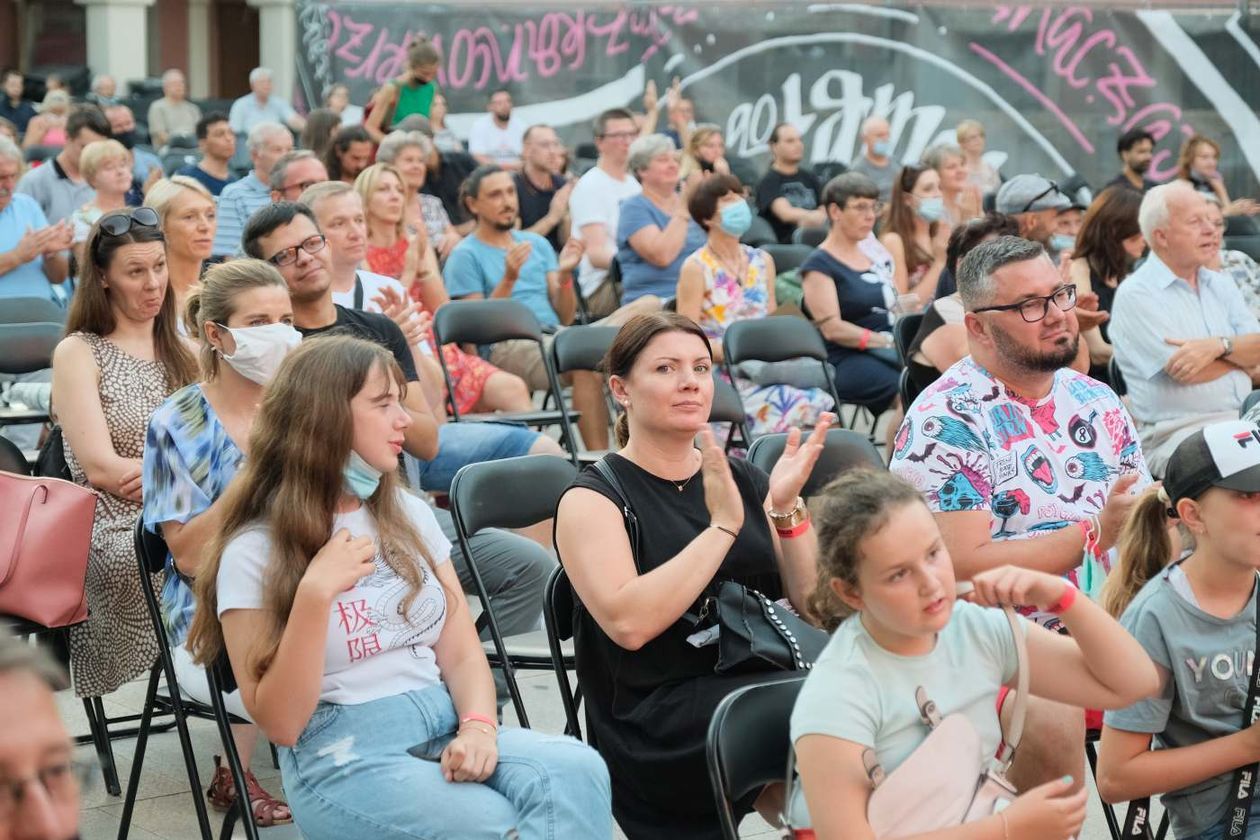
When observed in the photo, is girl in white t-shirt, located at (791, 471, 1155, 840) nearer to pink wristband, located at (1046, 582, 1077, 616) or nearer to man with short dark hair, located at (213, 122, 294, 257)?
pink wristband, located at (1046, 582, 1077, 616)

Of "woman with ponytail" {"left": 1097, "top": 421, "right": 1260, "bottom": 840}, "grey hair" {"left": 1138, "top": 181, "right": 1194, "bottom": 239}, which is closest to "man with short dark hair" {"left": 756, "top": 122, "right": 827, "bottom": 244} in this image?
"grey hair" {"left": 1138, "top": 181, "right": 1194, "bottom": 239}

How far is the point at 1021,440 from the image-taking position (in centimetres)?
352

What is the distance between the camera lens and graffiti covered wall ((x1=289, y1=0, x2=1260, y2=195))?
481 inches

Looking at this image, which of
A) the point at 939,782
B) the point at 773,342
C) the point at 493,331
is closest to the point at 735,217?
the point at 773,342

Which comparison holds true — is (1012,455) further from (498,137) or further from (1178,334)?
(498,137)

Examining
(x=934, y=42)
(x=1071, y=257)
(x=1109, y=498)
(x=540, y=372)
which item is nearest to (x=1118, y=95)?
(x=934, y=42)

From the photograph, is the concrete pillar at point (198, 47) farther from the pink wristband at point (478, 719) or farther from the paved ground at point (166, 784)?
the pink wristband at point (478, 719)

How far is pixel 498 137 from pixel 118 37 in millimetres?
10228

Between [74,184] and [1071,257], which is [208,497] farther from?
[74,184]

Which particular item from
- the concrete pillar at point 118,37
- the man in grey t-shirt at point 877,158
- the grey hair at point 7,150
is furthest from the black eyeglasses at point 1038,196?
the concrete pillar at point 118,37

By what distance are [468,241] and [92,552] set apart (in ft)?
11.5

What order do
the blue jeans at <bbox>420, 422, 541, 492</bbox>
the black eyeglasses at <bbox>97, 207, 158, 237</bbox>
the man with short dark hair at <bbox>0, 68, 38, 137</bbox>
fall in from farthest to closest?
the man with short dark hair at <bbox>0, 68, 38, 137</bbox> → the blue jeans at <bbox>420, 422, 541, 492</bbox> → the black eyeglasses at <bbox>97, 207, 158, 237</bbox>

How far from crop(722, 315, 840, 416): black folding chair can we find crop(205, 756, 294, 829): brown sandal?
2.96 meters

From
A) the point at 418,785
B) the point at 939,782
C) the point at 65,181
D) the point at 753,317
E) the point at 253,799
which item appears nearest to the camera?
the point at 939,782
